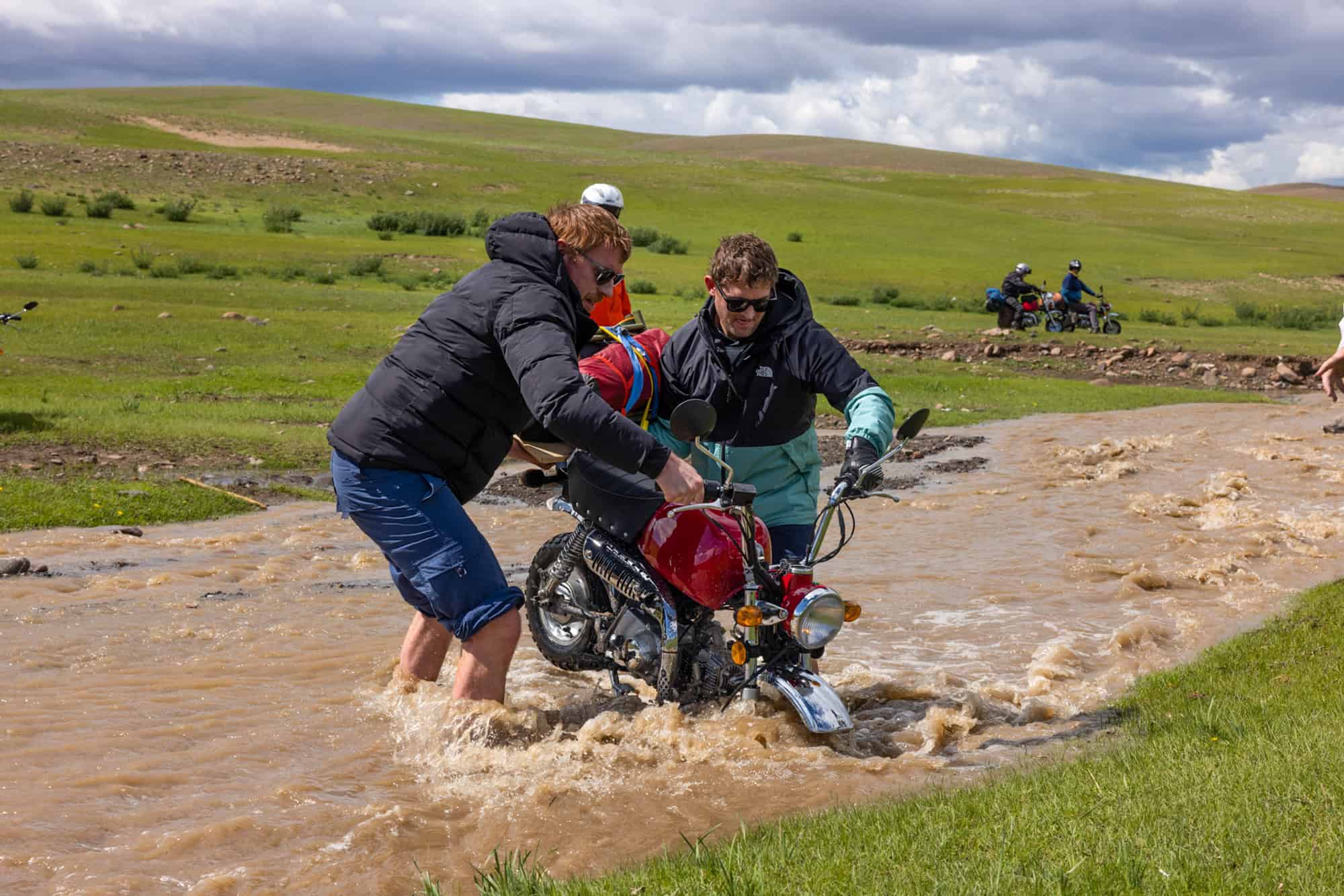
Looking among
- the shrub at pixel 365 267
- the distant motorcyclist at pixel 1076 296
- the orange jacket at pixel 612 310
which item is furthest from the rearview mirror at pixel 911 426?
the shrub at pixel 365 267

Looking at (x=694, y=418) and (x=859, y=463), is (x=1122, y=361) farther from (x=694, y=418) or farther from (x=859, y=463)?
(x=694, y=418)

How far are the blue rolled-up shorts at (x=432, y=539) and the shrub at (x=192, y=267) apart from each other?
2924 centimetres

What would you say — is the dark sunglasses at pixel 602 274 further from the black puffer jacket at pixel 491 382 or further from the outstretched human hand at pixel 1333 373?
the outstretched human hand at pixel 1333 373

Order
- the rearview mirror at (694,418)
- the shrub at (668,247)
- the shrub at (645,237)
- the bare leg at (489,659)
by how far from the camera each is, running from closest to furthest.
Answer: the rearview mirror at (694,418)
the bare leg at (489,659)
the shrub at (668,247)
the shrub at (645,237)

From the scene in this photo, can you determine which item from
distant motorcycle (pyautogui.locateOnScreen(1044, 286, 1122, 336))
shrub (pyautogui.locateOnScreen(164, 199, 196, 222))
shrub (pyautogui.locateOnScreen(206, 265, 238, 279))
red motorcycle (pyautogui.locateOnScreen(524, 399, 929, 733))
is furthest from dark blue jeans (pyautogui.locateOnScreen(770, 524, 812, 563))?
shrub (pyautogui.locateOnScreen(164, 199, 196, 222))

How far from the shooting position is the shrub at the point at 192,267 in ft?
106

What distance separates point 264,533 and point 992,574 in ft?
18.6

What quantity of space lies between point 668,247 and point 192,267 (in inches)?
791

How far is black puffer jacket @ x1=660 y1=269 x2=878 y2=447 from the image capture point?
18.2 ft

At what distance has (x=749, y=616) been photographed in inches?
206

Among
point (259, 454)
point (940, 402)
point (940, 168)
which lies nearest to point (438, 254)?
point (940, 402)

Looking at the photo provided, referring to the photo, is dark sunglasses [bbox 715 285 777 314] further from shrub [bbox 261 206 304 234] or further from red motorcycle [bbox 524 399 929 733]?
shrub [bbox 261 206 304 234]

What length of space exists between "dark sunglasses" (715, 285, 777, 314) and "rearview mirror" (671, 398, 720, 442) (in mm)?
1083

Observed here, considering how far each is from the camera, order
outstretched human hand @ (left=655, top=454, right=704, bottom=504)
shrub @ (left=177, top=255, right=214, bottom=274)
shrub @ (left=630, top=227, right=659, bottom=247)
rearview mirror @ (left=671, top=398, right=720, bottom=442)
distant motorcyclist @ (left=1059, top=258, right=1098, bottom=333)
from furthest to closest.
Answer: shrub @ (left=630, top=227, right=659, bottom=247) → distant motorcyclist @ (left=1059, top=258, right=1098, bottom=333) → shrub @ (left=177, top=255, right=214, bottom=274) → outstretched human hand @ (left=655, top=454, right=704, bottom=504) → rearview mirror @ (left=671, top=398, right=720, bottom=442)
